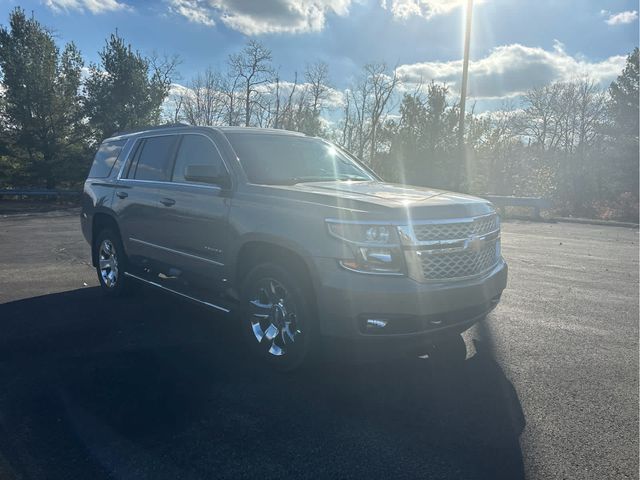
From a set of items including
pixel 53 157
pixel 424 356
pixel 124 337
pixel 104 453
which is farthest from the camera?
pixel 53 157

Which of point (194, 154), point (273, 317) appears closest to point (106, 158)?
point (194, 154)

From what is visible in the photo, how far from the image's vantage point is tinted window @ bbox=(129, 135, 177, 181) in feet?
17.9

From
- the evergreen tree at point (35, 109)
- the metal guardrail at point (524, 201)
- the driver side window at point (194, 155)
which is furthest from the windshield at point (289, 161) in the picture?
the evergreen tree at point (35, 109)

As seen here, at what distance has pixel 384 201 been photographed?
3760mm

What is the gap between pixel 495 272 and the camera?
4254mm

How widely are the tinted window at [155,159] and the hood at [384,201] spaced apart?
1.83 m

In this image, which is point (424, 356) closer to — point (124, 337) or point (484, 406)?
Answer: point (484, 406)

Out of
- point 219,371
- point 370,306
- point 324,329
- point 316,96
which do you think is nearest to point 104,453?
point 219,371

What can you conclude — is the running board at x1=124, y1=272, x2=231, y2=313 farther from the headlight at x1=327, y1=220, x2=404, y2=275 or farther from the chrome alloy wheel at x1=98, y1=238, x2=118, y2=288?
the headlight at x1=327, y1=220, x2=404, y2=275

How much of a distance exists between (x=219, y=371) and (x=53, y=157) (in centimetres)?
2647

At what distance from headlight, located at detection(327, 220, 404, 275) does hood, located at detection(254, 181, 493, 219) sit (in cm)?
11

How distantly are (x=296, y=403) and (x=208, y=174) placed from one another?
2096 millimetres

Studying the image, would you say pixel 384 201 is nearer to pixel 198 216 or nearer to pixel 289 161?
pixel 289 161

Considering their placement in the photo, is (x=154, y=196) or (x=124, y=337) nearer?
(x=124, y=337)
